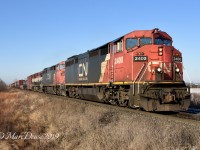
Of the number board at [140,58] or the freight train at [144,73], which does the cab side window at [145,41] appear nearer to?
the freight train at [144,73]

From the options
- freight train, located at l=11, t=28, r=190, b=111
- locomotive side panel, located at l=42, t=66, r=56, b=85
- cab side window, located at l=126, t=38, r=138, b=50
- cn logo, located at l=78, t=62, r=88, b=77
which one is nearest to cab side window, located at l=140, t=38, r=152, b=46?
freight train, located at l=11, t=28, r=190, b=111

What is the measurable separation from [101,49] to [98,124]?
26.1ft

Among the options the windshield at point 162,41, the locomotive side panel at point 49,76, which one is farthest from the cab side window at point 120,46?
the locomotive side panel at point 49,76

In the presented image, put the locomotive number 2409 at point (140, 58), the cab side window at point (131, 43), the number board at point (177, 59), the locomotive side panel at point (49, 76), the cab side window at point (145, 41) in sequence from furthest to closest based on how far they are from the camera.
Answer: the locomotive side panel at point (49, 76) → the cab side window at point (131, 43) → the cab side window at point (145, 41) → the number board at point (177, 59) → the locomotive number 2409 at point (140, 58)

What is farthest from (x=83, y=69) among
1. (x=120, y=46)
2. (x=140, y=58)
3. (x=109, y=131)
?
(x=109, y=131)

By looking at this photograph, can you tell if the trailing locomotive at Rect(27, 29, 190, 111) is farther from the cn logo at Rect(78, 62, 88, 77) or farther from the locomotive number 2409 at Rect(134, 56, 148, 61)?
the cn logo at Rect(78, 62, 88, 77)

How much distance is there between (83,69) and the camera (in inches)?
958

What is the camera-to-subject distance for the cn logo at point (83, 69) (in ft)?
77.0

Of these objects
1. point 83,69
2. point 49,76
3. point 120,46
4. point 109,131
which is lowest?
point 109,131

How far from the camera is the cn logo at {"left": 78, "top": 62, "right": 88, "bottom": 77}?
23459mm

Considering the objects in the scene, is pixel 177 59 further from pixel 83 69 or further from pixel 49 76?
pixel 49 76

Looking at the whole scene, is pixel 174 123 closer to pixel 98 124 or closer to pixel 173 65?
pixel 98 124

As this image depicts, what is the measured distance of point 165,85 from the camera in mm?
13969

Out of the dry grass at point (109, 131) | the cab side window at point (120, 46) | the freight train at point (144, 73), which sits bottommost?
the dry grass at point (109, 131)
